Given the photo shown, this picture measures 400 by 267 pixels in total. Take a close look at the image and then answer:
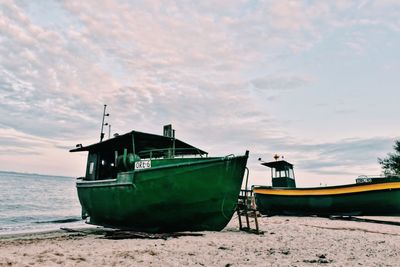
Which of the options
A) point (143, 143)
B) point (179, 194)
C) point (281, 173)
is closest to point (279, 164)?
point (281, 173)

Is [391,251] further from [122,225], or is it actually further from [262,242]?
[122,225]

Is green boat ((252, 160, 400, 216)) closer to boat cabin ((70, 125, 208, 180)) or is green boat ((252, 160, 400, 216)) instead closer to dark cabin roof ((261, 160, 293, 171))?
dark cabin roof ((261, 160, 293, 171))

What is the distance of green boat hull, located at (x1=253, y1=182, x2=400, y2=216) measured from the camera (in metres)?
18.3

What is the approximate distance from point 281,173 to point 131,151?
46.4 ft

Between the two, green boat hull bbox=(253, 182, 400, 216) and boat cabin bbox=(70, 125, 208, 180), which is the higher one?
boat cabin bbox=(70, 125, 208, 180)

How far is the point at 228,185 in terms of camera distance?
11.4 m

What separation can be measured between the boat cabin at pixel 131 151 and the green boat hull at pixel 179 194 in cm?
63

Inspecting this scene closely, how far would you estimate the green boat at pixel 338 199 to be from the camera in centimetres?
1831

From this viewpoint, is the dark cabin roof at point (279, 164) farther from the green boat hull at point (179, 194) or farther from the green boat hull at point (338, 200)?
the green boat hull at point (179, 194)

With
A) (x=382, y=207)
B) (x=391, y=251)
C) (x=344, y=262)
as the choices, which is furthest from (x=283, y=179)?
(x=344, y=262)

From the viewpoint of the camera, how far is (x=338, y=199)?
755 inches

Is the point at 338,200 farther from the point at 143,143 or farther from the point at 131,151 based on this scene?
the point at 131,151

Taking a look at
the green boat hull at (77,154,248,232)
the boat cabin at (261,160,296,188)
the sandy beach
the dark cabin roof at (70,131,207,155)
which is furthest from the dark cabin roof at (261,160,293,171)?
the sandy beach

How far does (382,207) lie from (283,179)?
23.4 feet
